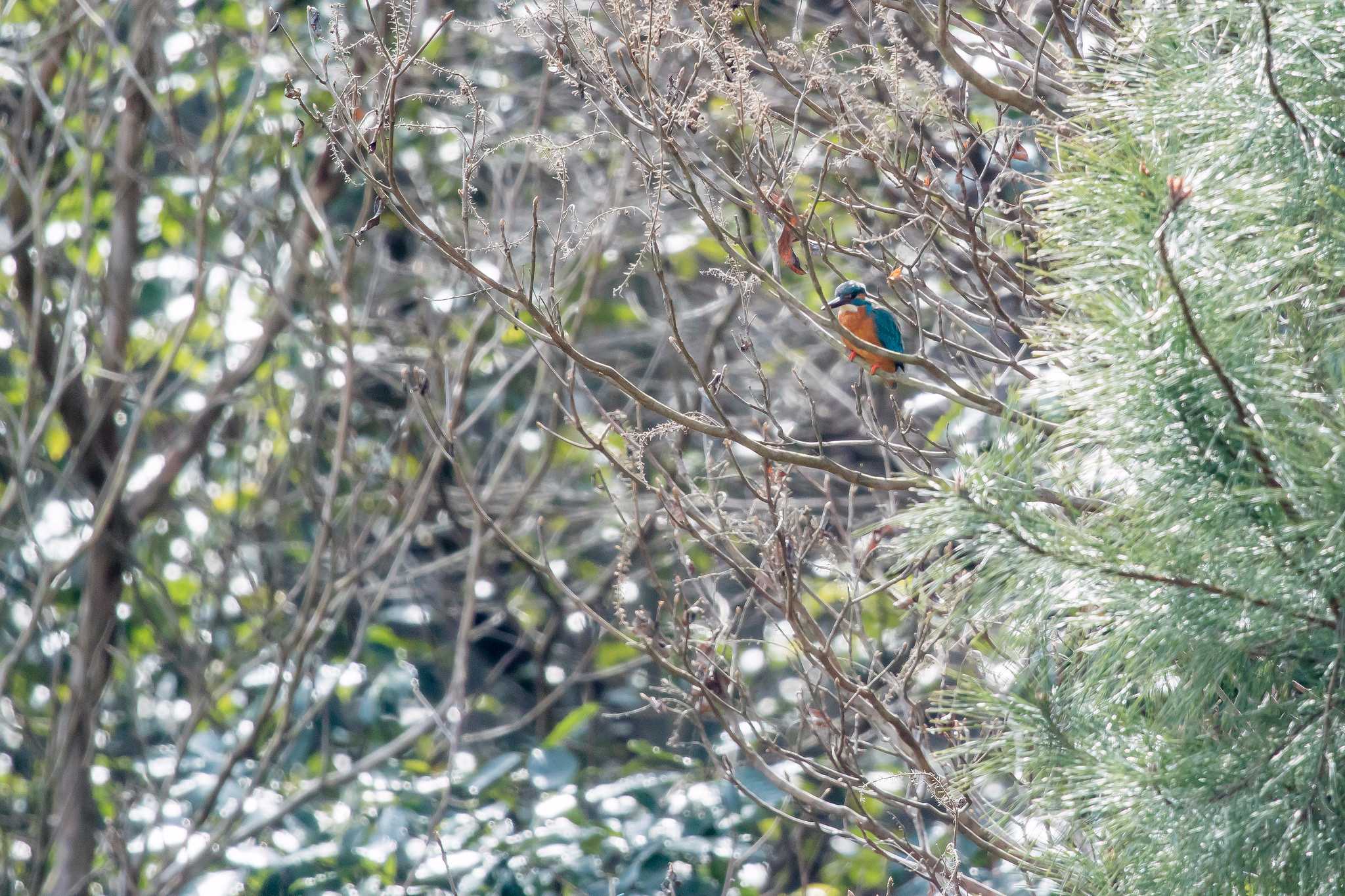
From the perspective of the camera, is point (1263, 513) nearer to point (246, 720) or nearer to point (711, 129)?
point (711, 129)

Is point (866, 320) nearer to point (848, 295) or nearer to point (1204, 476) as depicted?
point (848, 295)

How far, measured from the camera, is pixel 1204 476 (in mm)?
1328

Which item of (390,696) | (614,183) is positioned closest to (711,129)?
(614,183)

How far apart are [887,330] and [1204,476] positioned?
1955 mm

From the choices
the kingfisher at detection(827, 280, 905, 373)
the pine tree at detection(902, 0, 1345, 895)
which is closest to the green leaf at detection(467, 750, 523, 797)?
the kingfisher at detection(827, 280, 905, 373)

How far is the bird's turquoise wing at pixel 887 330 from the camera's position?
10.4 ft

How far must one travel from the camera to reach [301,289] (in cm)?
506

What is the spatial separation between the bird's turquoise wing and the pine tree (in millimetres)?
1601

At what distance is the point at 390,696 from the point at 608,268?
1896 mm

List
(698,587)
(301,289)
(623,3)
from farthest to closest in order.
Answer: (301,289) → (698,587) → (623,3)

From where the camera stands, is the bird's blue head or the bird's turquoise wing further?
the bird's turquoise wing

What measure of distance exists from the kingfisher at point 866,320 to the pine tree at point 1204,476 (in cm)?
87

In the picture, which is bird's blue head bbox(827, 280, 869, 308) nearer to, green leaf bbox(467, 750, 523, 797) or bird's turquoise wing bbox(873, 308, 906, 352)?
bird's turquoise wing bbox(873, 308, 906, 352)

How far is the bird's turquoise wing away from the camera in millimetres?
3178
